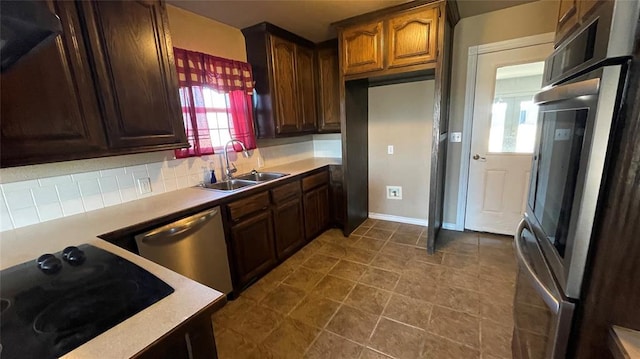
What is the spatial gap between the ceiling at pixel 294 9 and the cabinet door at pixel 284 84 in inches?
8.4

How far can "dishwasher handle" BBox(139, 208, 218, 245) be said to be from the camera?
4.89ft

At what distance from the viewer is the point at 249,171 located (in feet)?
9.42

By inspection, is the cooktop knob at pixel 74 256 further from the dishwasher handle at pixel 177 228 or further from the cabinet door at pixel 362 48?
the cabinet door at pixel 362 48

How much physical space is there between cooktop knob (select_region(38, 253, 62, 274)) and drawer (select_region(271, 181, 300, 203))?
1501 millimetres

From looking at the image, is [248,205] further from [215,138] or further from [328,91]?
[328,91]

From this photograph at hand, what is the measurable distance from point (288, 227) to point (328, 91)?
1.80 meters

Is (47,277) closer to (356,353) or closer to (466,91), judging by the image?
(356,353)

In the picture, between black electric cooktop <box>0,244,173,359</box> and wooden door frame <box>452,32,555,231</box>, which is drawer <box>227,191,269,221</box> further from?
wooden door frame <box>452,32,555,231</box>

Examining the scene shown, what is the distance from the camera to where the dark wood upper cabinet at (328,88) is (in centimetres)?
317

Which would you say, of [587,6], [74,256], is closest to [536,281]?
[587,6]

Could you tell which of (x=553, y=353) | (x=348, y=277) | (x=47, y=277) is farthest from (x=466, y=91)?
(x=47, y=277)

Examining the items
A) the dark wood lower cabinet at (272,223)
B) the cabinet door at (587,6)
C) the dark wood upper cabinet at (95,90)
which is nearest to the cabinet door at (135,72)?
the dark wood upper cabinet at (95,90)

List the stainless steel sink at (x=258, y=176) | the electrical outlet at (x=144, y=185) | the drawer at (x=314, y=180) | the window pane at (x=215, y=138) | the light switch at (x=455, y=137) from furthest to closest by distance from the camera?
the light switch at (x=455, y=137) < the drawer at (x=314, y=180) < the stainless steel sink at (x=258, y=176) < the window pane at (x=215, y=138) < the electrical outlet at (x=144, y=185)

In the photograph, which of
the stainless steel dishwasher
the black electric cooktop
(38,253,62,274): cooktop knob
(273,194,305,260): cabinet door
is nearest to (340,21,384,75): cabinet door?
(273,194,305,260): cabinet door
